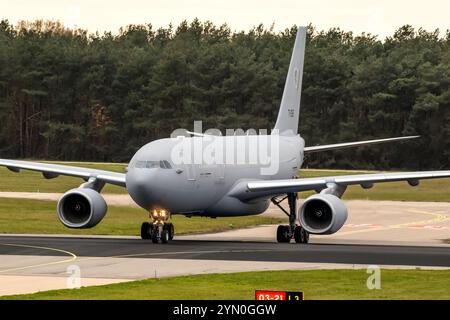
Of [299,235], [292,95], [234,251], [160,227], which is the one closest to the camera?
[234,251]

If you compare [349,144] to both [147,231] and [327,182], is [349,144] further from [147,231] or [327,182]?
[147,231]

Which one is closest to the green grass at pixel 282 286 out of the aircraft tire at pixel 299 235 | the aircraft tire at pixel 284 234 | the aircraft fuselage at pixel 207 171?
the aircraft fuselage at pixel 207 171

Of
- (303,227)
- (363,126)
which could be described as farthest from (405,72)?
(303,227)

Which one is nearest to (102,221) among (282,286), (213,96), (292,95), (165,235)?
(292,95)

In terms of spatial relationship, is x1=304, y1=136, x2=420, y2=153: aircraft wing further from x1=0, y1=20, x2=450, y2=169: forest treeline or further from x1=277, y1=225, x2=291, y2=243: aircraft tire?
x1=0, y1=20, x2=450, y2=169: forest treeline

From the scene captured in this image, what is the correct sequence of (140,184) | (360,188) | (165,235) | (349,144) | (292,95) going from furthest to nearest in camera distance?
(360,188)
(292,95)
(349,144)
(165,235)
(140,184)

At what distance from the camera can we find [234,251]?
42719mm

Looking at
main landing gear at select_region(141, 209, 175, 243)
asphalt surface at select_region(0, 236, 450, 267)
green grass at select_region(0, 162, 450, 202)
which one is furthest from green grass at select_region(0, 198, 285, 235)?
green grass at select_region(0, 162, 450, 202)

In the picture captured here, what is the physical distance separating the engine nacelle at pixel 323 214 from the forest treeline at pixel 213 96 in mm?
83196

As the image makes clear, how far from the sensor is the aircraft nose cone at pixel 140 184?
4478 centimetres

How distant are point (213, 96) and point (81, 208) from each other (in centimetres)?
10025

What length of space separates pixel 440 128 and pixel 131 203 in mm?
65579
